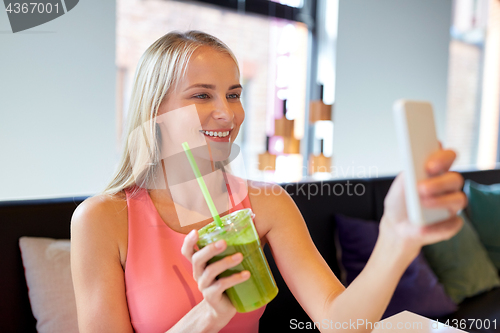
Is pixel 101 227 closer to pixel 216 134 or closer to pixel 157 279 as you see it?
pixel 157 279

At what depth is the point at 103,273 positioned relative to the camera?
109cm

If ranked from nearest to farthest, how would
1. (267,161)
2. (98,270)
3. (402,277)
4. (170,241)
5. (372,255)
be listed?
(372,255) < (98,270) < (170,241) < (402,277) < (267,161)

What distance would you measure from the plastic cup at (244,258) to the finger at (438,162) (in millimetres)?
323

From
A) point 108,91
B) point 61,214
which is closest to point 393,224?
point 61,214

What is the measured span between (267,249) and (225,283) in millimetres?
948

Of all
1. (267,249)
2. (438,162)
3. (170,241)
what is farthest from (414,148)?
(267,249)

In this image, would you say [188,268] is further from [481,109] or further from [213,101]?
[481,109]

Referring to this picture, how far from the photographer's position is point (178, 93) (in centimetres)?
120

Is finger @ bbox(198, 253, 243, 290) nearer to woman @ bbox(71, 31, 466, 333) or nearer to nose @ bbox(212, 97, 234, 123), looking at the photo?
woman @ bbox(71, 31, 466, 333)

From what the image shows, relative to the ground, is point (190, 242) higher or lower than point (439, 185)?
lower

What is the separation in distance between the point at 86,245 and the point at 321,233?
4.12 ft

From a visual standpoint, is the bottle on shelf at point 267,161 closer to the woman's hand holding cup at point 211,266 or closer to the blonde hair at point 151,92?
the blonde hair at point 151,92

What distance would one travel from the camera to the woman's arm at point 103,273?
0.97 meters

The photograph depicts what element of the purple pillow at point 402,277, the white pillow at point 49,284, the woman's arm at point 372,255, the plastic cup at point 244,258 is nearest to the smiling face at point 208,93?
the woman's arm at point 372,255
